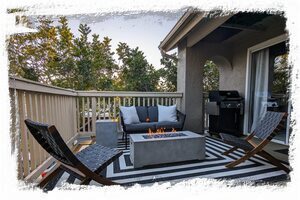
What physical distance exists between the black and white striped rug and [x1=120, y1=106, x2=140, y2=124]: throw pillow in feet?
3.63

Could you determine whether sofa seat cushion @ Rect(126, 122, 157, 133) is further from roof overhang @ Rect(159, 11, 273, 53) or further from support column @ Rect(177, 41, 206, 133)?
roof overhang @ Rect(159, 11, 273, 53)

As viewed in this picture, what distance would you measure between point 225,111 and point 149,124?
82.4 inches

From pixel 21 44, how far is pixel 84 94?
2.58 metres

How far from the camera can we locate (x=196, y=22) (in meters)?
2.99

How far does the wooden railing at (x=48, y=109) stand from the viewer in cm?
129

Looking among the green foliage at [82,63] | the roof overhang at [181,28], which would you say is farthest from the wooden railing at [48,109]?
the green foliage at [82,63]

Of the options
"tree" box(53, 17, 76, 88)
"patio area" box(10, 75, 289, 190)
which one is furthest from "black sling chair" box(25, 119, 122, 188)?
"tree" box(53, 17, 76, 88)

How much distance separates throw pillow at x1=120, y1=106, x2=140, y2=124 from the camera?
3.39 meters

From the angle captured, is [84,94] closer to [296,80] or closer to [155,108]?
[155,108]

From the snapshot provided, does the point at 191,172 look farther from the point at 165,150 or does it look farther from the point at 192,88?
the point at 192,88

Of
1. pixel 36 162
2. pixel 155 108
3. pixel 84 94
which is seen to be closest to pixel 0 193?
pixel 36 162

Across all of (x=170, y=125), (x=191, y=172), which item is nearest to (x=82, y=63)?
(x=170, y=125)

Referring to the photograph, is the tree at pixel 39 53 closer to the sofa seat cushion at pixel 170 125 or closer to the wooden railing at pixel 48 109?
the wooden railing at pixel 48 109

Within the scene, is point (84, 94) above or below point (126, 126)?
above
